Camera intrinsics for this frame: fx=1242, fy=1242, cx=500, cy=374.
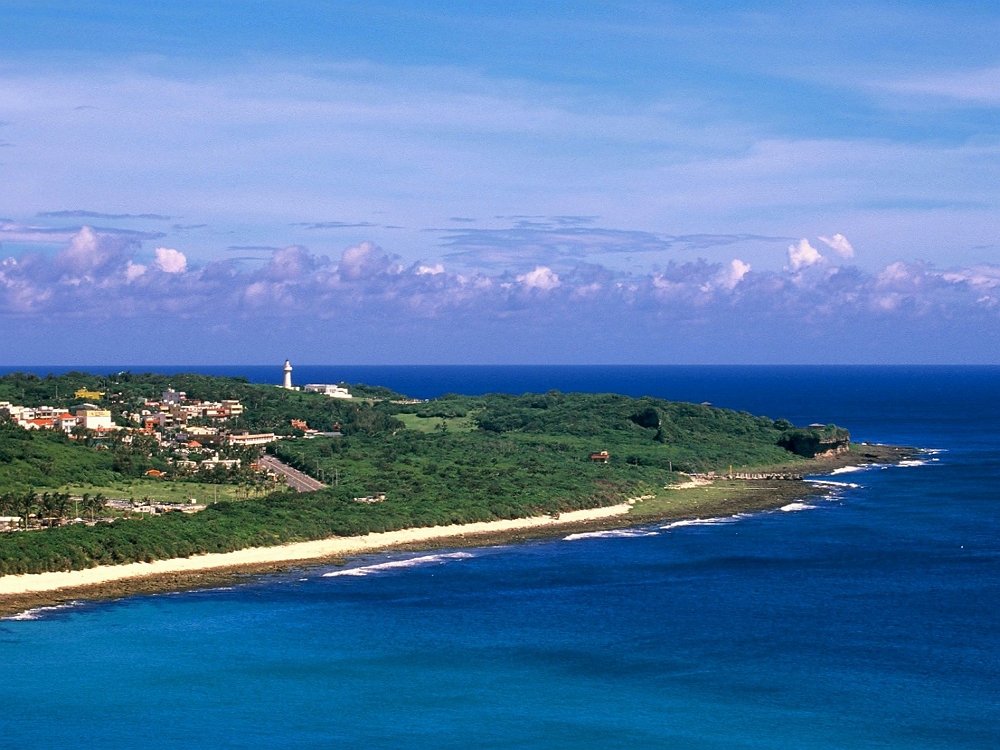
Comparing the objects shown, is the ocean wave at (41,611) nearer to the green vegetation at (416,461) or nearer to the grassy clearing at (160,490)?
the green vegetation at (416,461)

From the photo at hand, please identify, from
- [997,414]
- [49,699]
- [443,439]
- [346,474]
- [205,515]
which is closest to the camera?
[49,699]

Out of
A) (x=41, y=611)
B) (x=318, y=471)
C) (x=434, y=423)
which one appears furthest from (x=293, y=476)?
(x=434, y=423)

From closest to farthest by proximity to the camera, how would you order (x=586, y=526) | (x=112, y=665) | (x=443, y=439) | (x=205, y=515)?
(x=112, y=665) → (x=205, y=515) → (x=586, y=526) → (x=443, y=439)

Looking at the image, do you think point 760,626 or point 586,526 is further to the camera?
point 586,526

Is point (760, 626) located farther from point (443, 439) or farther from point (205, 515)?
point (443, 439)

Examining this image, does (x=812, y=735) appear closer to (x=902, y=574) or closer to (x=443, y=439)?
(x=902, y=574)

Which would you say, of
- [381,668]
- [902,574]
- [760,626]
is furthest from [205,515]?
[902,574]

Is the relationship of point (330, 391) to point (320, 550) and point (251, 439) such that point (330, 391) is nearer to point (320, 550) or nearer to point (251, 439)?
point (251, 439)
